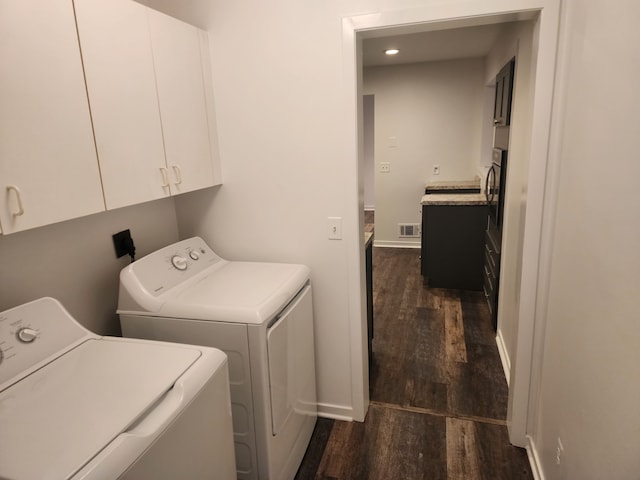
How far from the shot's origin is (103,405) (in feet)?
3.56

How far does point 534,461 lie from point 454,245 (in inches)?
91.1

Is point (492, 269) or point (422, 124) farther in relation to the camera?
point (422, 124)

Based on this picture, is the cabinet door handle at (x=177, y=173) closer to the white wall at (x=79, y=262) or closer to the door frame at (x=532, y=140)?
the white wall at (x=79, y=262)

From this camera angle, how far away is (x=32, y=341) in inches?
53.6

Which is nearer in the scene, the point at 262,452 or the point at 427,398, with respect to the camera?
the point at 262,452

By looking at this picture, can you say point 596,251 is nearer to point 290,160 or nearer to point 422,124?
point 290,160

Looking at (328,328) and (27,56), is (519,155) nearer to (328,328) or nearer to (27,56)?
(328,328)

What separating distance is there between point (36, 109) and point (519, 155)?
2450 mm

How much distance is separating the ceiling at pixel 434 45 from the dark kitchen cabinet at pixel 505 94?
42cm

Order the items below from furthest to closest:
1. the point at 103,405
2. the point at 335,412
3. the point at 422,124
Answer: the point at 422,124 < the point at 335,412 < the point at 103,405

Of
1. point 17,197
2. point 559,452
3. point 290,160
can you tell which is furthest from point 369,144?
point 17,197

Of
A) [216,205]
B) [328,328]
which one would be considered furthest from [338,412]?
[216,205]

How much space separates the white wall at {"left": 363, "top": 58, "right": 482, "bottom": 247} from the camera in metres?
5.04

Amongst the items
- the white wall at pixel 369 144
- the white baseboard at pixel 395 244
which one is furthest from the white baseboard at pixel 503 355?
the white wall at pixel 369 144
